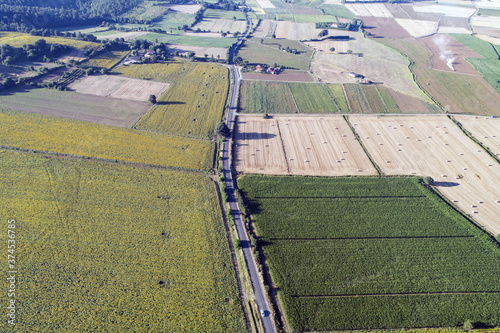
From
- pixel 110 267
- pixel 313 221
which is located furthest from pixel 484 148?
pixel 110 267

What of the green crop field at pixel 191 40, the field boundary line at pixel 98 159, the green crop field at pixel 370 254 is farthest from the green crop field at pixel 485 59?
the field boundary line at pixel 98 159

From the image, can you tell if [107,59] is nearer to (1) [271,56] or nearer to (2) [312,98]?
(1) [271,56]

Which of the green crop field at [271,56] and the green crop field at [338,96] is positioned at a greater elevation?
the green crop field at [271,56]

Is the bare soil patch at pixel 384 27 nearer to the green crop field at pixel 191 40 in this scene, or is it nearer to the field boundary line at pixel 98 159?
the green crop field at pixel 191 40

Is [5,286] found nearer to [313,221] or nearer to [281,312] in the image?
[281,312]

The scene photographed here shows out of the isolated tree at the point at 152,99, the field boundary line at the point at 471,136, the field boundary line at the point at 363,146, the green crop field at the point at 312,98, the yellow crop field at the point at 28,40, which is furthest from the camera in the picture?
the yellow crop field at the point at 28,40

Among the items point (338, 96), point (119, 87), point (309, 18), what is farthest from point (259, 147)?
point (309, 18)
